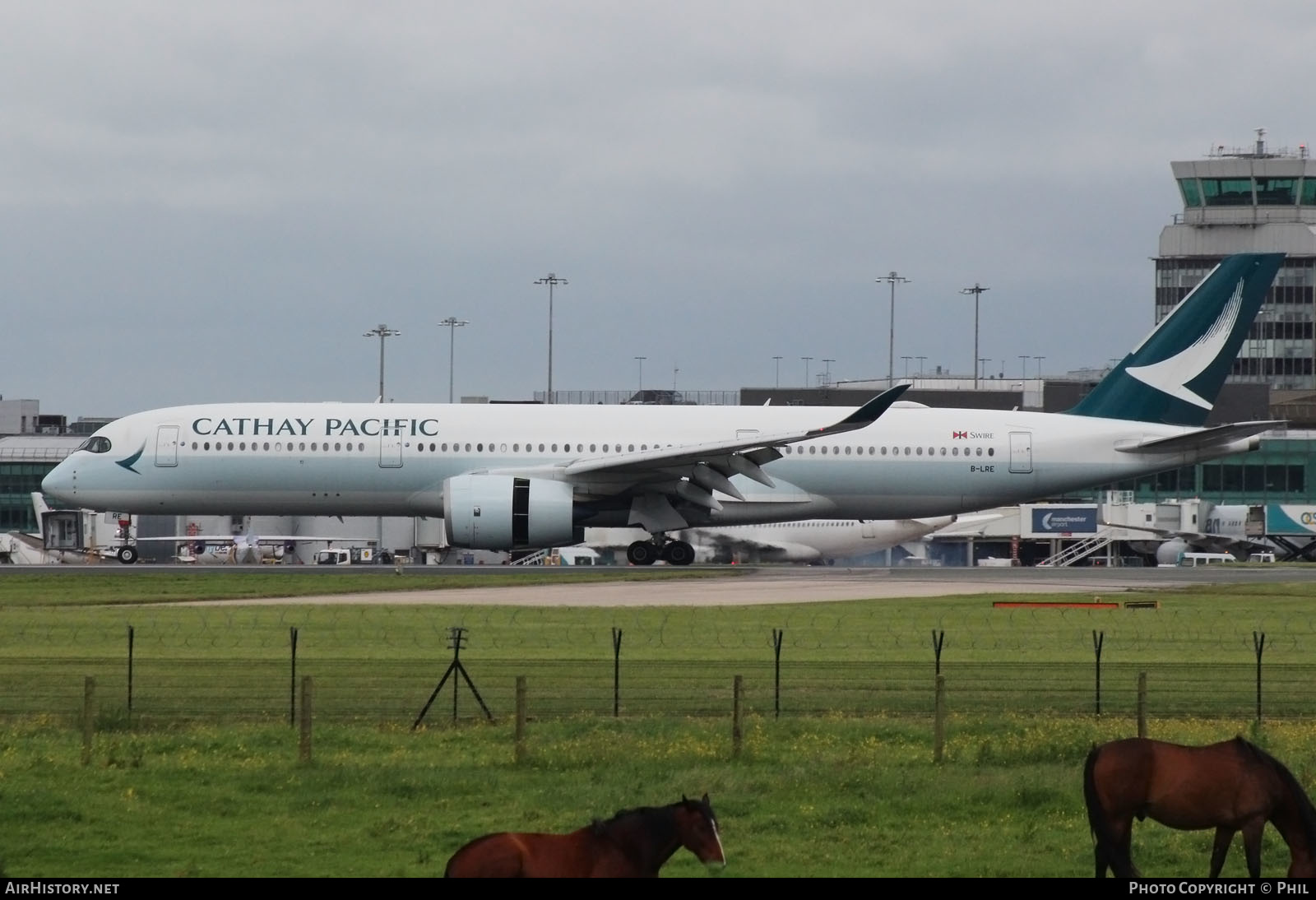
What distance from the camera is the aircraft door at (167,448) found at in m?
49.4

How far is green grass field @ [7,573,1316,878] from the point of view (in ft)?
48.0

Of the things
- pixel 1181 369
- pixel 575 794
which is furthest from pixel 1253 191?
pixel 575 794

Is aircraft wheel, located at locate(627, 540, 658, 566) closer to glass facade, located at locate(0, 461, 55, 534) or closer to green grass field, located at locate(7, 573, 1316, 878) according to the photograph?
green grass field, located at locate(7, 573, 1316, 878)

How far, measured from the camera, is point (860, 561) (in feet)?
276

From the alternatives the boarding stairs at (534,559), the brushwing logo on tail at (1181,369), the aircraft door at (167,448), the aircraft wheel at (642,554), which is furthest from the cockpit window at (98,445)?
the brushwing logo on tail at (1181,369)

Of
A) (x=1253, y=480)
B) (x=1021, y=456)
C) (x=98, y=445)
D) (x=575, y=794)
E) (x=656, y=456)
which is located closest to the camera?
(x=575, y=794)

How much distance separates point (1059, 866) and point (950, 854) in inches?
34.0

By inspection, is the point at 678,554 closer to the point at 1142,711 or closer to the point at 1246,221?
the point at 1142,711

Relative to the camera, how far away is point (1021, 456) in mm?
51031

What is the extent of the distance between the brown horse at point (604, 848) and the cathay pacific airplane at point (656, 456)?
36.8 m

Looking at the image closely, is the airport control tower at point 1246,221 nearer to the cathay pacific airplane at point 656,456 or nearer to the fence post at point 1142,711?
the cathay pacific airplane at point 656,456

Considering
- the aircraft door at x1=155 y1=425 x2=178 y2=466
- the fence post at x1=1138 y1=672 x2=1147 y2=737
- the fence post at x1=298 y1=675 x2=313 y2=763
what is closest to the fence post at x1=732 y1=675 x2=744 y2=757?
the fence post at x1=1138 y1=672 x2=1147 y2=737

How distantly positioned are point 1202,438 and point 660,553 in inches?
611

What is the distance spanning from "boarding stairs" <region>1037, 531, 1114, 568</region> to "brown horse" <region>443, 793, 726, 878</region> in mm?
68655
